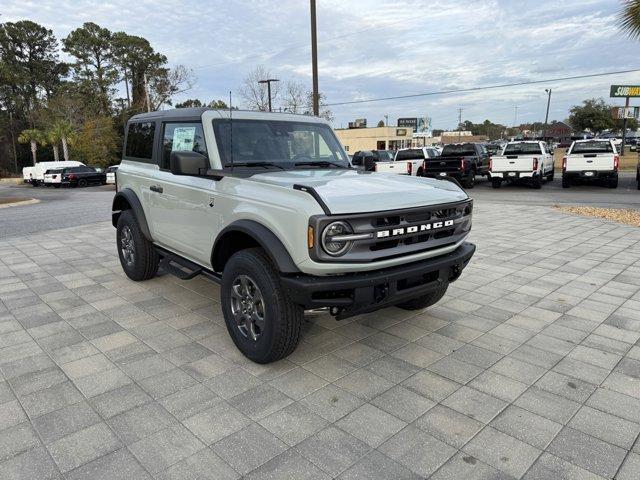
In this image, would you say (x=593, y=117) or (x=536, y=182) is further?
(x=593, y=117)

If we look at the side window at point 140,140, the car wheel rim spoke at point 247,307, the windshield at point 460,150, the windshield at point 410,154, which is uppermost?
the side window at point 140,140

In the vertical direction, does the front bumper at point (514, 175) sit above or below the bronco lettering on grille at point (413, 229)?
below

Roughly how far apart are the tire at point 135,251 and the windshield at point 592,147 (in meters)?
18.3

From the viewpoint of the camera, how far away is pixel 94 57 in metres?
50.0

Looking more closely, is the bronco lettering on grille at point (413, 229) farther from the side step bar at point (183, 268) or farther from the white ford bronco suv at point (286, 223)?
the side step bar at point (183, 268)

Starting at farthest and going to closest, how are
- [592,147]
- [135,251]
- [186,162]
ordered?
[592,147]
[135,251]
[186,162]

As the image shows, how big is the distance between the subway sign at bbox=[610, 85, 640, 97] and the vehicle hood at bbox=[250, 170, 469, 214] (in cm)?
4411

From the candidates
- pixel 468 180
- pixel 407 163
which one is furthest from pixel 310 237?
pixel 468 180

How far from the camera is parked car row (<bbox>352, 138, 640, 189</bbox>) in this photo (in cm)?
1767

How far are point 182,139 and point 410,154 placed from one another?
17.8m

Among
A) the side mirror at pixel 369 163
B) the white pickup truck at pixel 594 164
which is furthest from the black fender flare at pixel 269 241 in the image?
the white pickup truck at pixel 594 164

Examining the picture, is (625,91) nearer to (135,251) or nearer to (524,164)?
(524,164)

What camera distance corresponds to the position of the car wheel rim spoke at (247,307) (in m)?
3.55

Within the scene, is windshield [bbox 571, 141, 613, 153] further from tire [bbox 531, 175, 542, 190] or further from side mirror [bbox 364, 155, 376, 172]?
side mirror [bbox 364, 155, 376, 172]
